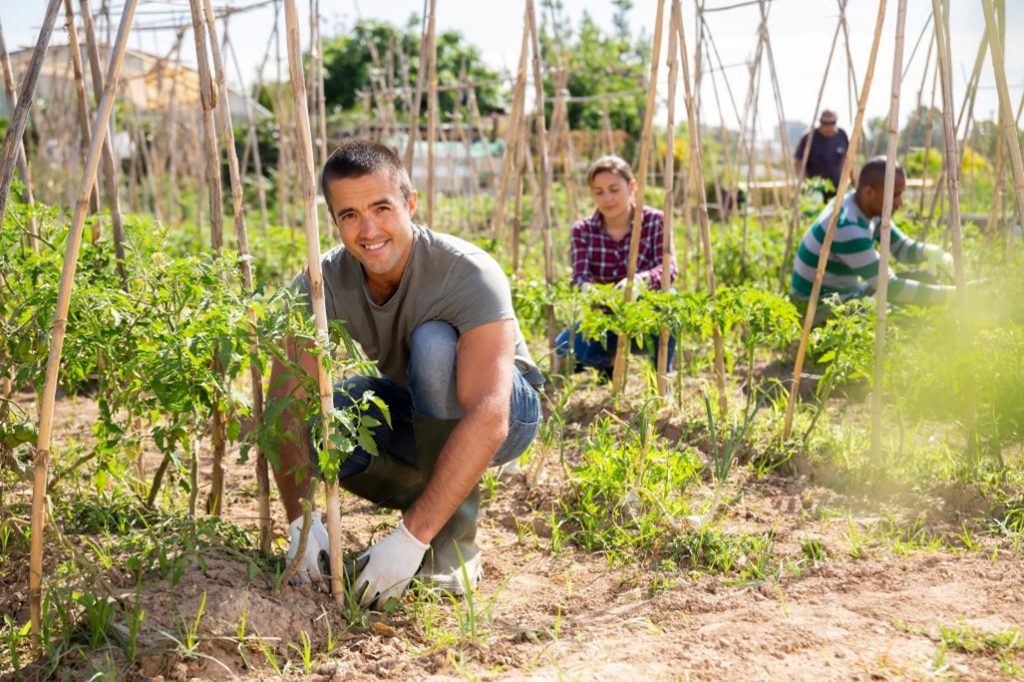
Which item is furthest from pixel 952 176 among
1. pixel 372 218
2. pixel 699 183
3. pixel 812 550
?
pixel 372 218

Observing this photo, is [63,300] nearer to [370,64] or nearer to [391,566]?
[391,566]

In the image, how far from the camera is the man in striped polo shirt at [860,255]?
4227 millimetres

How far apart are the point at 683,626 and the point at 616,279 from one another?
8.42ft

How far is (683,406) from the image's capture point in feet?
11.8

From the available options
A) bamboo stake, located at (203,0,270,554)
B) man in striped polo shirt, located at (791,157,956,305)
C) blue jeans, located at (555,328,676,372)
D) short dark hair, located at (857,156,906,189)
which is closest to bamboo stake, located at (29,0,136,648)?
bamboo stake, located at (203,0,270,554)

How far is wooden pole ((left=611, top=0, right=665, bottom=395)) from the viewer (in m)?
3.15

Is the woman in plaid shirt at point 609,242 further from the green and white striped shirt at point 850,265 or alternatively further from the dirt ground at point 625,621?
the dirt ground at point 625,621

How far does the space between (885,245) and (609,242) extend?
1.80m

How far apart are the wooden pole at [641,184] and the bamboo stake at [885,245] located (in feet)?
2.32

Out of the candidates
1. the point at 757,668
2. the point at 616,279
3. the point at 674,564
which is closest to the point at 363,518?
the point at 674,564

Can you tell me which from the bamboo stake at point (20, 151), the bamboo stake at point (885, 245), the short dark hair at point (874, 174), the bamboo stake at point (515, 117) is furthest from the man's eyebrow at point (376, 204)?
the short dark hair at point (874, 174)

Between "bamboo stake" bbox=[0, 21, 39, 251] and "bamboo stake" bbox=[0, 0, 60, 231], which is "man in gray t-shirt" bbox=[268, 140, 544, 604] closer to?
"bamboo stake" bbox=[0, 0, 60, 231]

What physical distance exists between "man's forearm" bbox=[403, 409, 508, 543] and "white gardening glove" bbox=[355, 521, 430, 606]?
0.03 m

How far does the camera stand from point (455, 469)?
2.21 metres
